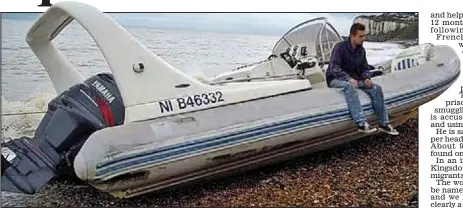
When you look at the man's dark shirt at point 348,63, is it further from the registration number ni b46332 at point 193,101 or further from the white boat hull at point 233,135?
the registration number ni b46332 at point 193,101

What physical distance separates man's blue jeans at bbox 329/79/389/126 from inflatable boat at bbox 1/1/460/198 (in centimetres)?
2

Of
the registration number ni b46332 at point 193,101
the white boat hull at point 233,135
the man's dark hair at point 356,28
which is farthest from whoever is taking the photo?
the man's dark hair at point 356,28

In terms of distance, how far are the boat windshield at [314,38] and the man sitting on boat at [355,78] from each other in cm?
7

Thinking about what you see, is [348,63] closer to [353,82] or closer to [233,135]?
[353,82]

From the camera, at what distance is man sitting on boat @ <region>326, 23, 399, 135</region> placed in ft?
9.70

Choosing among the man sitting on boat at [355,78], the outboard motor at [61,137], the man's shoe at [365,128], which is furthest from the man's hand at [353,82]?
the outboard motor at [61,137]

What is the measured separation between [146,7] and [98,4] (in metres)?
0.18

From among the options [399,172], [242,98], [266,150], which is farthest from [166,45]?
[399,172]

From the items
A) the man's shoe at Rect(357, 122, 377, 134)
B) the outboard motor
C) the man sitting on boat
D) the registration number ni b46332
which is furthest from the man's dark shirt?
the outboard motor

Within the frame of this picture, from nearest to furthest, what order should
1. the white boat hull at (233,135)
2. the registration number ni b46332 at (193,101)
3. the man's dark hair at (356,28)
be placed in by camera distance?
the white boat hull at (233,135) → the registration number ni b46332 at (193,101) → the man's dark hair at (356,28)

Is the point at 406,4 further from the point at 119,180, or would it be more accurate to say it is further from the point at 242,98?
the point at 119,180

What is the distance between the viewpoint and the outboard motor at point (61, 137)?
9.25 ft

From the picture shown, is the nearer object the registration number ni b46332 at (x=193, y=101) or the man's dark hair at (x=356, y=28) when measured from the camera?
the registration number ni b46332 at (x=193, y=101)

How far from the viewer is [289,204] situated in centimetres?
289
